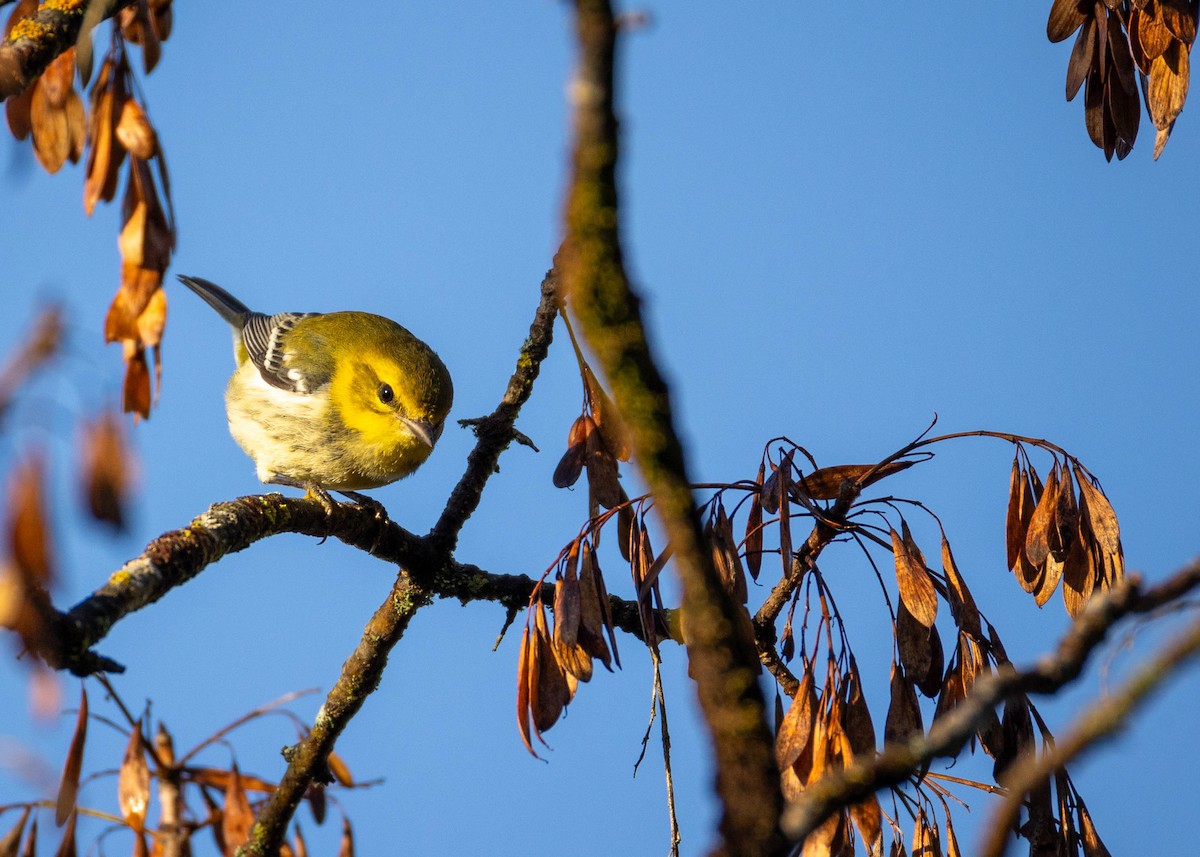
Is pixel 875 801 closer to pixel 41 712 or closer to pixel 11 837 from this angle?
pixel 41 712

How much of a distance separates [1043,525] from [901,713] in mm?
601

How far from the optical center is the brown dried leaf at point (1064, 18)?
2645mm

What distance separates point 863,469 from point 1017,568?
1.48 ft

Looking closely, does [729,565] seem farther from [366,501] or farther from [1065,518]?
[366,501]

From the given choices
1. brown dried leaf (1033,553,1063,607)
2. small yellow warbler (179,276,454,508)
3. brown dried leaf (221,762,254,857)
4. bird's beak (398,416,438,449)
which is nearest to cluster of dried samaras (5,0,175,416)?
brown dried leaf (221,762,254,857)

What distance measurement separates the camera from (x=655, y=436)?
0.98m

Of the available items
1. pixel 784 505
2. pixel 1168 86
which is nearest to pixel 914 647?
pixel 784 505

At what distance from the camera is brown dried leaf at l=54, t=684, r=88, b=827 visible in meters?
2.31

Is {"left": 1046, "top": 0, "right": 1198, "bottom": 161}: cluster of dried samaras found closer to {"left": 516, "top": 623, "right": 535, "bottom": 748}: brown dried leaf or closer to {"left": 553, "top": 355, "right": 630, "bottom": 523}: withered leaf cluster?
{"left": 553, "top": 355, "right": 630, "bottom": 523}: withered leaf cluster

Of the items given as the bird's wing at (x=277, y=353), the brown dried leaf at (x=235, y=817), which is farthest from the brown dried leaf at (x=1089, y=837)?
the bird's wing at (x=277, y=353)

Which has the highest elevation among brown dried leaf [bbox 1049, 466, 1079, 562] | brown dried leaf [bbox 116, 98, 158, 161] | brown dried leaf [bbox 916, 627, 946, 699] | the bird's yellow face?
the bird's yellow face

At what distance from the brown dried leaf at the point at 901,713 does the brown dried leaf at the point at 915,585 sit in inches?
5.6

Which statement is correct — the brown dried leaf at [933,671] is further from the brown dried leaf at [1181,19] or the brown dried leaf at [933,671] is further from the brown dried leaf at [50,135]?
the brown dried leaf at [50,135]

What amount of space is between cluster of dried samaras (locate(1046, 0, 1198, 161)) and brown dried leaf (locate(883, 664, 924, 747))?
1284 mm
